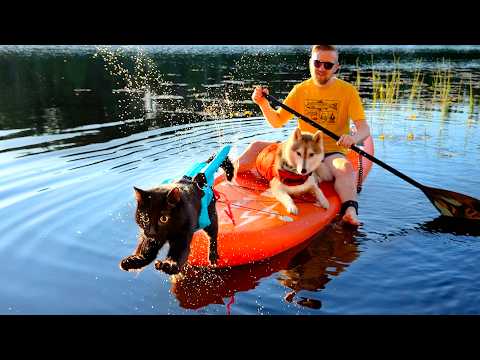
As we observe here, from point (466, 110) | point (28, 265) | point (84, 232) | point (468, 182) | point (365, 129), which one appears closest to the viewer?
point (28, 265)

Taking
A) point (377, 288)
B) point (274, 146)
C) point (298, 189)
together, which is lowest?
point (377, 288)

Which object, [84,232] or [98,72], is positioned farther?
[98,72]

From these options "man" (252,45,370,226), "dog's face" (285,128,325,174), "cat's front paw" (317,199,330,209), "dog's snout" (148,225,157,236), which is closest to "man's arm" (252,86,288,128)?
"man" (252,45,370,226)

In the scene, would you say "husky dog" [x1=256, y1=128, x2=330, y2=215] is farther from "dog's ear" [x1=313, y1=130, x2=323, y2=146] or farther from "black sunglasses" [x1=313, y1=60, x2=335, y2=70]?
"black sunglasses" [x1=313, y1=60, x2=335, y2=70]

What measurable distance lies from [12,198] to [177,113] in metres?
8.31

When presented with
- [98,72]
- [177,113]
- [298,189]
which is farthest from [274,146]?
[98,72]

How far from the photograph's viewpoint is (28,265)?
20.1 ft

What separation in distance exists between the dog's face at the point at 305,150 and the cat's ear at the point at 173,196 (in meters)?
3.23

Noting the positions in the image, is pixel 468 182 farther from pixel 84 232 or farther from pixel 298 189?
pixel 84 232

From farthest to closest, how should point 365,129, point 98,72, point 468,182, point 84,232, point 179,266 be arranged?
1. point 98,72
2. point 468,182
3. point 365,129
4. point 84,232
5. point 179,266

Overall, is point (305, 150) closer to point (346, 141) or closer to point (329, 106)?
point (346, 141)

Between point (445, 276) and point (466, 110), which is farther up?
point (466, 110)

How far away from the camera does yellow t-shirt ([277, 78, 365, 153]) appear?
7.45m

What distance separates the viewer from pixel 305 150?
6.48 metres
